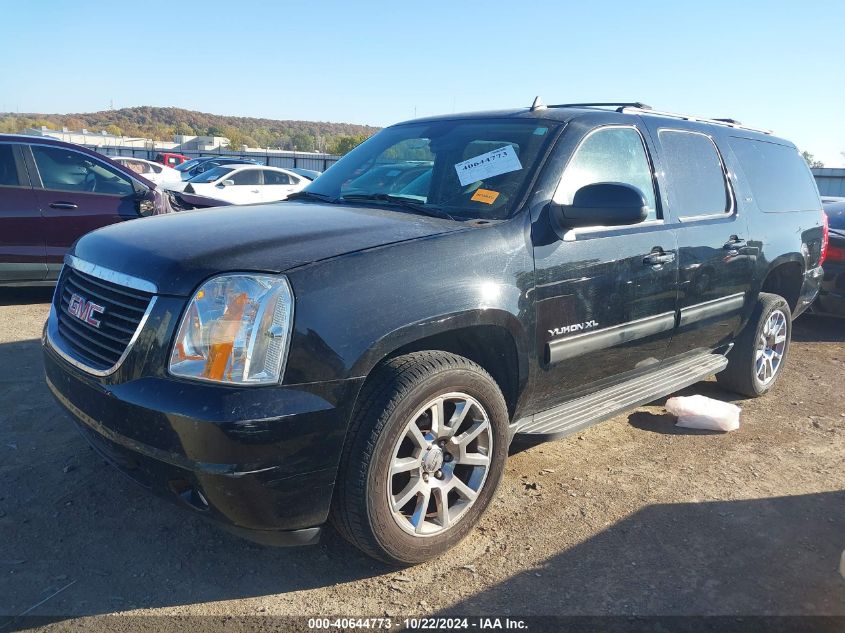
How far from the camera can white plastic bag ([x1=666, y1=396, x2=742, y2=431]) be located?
4.45 m

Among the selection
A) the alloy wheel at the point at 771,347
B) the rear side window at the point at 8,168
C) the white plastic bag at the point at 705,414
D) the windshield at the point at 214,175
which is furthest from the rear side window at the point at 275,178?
the white plastic bag at the point at 705,414

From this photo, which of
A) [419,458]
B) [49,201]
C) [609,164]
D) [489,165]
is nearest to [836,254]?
[609,164]

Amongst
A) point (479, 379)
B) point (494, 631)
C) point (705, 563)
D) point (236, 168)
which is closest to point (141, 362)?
point (479, 379)

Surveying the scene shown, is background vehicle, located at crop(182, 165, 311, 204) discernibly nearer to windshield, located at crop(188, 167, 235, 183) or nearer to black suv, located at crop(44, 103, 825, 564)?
windshield, located at crop(188, 167, 235, 183)

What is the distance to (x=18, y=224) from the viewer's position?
6.55m

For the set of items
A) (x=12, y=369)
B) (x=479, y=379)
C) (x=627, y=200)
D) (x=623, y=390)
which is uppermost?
(x=627, y=200)

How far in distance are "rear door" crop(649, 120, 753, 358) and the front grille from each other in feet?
9.51

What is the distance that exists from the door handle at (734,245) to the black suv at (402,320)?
0.02m

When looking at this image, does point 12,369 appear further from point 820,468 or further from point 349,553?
point 820,468

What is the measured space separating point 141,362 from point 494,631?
161 centimetres

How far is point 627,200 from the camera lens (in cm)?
308

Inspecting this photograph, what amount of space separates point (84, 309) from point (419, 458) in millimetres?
1518

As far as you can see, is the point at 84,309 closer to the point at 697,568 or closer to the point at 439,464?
the point at 439,464

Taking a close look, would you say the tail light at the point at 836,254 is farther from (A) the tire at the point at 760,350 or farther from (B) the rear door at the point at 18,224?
(B) the rear door at the point at 18,224
